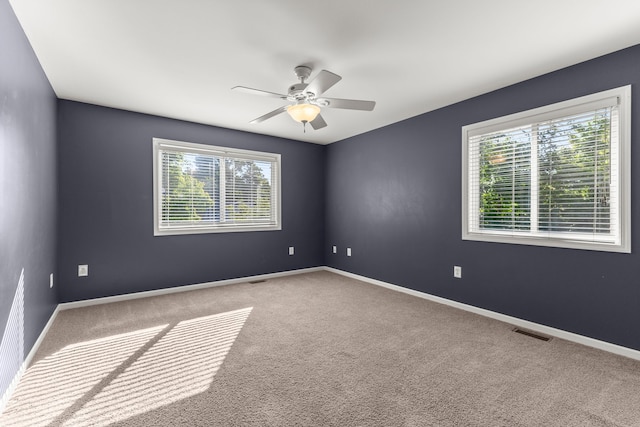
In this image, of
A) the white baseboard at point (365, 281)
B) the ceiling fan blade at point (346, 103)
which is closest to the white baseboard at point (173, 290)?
the white baseboard at point (365, 281)

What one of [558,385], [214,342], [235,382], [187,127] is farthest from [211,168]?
[558,385]

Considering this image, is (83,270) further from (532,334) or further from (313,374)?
(532,334)

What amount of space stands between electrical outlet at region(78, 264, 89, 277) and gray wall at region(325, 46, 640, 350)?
3.61 metres

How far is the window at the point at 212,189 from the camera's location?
13.8 ft

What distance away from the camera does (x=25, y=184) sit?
7.43 feet

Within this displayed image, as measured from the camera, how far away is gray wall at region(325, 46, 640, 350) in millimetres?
2508

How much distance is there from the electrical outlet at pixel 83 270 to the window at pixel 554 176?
14.7ft

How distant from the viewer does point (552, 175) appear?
2877 mm

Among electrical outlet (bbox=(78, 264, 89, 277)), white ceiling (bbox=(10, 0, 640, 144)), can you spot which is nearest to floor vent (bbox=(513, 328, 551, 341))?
white ceiling (bbox=(10, 0, 640, 144))

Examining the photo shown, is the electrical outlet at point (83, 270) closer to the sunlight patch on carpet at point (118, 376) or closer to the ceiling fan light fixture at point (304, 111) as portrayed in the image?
the sunlight patch on carpet at point (118, 376)

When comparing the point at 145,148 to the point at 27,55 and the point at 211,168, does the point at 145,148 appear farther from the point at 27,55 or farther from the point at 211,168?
the point at 27,55

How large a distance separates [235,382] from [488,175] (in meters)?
3.19

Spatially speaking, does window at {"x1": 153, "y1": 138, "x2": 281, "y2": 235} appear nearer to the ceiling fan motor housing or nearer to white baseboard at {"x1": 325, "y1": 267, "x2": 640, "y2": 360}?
the ceiling fan motor housing

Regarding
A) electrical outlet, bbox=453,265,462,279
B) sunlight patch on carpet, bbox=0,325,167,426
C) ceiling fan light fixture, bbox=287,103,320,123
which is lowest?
sunlight patch on carpet, bbox=0,325,167,426
